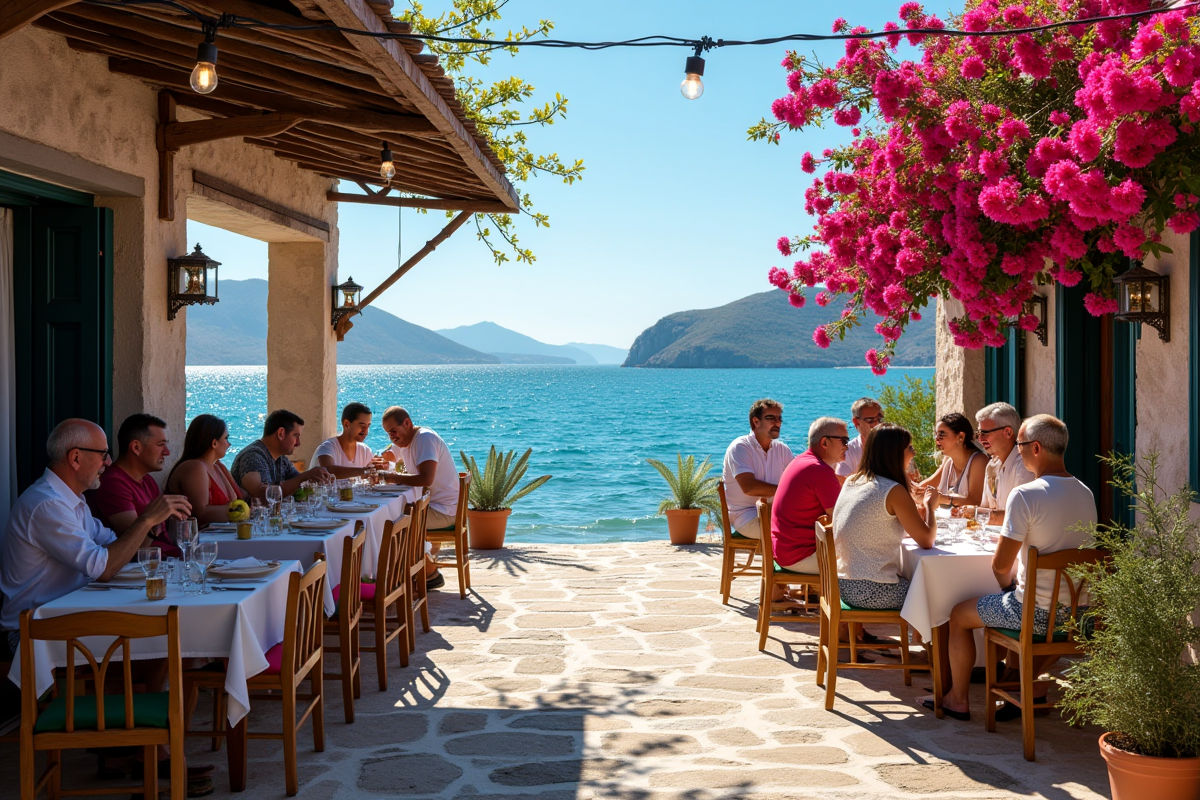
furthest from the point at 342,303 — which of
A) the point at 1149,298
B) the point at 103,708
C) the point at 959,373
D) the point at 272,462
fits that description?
the point at 1149,298

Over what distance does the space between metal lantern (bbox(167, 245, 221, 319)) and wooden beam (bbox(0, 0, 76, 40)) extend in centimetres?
247

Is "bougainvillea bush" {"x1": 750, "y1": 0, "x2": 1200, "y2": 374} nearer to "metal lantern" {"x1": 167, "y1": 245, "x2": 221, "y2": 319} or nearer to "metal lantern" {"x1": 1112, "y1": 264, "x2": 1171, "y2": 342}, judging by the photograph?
"metal lantern" {"x1": 1112, "y1": 264, "x2": 1171, "y2": 342}

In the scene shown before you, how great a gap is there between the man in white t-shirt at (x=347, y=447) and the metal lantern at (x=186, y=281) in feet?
5.37

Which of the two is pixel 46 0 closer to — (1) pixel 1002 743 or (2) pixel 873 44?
(2) pixel 873 44

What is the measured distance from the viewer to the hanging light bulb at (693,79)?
14.5ft

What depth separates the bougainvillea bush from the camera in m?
3.99

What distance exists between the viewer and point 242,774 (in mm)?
3768

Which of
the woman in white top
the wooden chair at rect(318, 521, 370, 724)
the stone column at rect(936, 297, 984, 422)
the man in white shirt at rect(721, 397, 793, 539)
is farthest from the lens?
the stone column at rect(936, 297, 984, 422)

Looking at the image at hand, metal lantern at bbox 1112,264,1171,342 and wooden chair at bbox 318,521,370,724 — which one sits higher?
metal lantern at bbox 1112,264,1171,342

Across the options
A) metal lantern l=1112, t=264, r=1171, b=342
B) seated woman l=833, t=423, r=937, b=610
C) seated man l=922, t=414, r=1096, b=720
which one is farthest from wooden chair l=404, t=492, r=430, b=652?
metal lantern l=1112, t=264, r=1171, b=342

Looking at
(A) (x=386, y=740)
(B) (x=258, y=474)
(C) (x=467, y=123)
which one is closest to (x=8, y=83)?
(C) (x=467, y=123)

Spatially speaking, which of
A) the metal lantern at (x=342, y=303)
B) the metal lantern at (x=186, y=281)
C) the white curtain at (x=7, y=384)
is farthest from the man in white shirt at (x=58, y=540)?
the metal lantern at (x=342, y=303)

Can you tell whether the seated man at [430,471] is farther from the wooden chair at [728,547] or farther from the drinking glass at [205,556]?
the drinking glass at [205,556]

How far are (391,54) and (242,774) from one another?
2.84 metres
